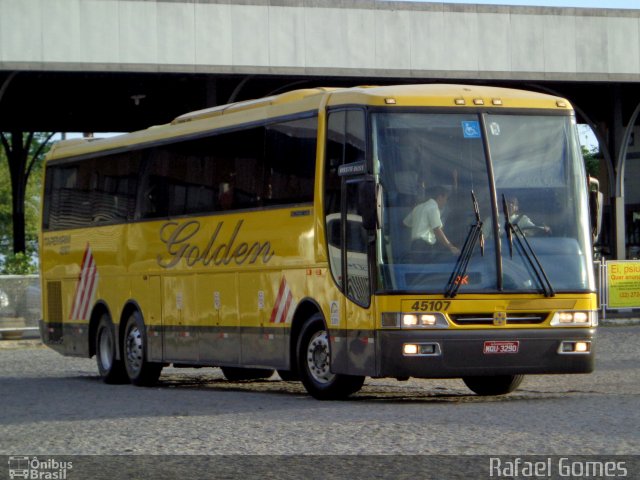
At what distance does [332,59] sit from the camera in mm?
32469

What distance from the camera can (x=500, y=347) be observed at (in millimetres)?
14602

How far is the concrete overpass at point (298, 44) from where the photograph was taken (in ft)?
99.8

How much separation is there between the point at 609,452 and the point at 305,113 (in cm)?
706

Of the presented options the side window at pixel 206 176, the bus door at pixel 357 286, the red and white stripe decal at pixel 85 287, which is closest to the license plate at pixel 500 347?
the bus door at pixel 357 286

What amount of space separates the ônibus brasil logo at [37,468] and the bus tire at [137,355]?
9745 mm

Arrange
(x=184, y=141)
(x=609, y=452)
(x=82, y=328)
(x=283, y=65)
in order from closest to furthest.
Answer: (x=609, y=452) < (x=184, y=141) < (x=82, y=328) < (x=283, y=65)

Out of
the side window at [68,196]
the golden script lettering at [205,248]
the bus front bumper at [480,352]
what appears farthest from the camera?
the side window at [68,196]

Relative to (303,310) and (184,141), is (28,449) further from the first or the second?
(184,141)

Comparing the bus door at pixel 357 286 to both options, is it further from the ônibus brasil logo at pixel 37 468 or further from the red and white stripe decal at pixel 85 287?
the red and white stripe decal at pixel 85 287

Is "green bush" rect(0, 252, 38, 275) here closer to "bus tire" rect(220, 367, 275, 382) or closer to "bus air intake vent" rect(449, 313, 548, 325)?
"bus tire" rect(220, 367, 275, 382)

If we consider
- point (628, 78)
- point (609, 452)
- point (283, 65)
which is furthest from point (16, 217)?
point (609, 452)

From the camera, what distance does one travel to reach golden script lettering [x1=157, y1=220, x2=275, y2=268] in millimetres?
17188

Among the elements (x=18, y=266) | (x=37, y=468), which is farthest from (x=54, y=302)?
(x=37, y=468)

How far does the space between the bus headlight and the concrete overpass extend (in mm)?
17566
